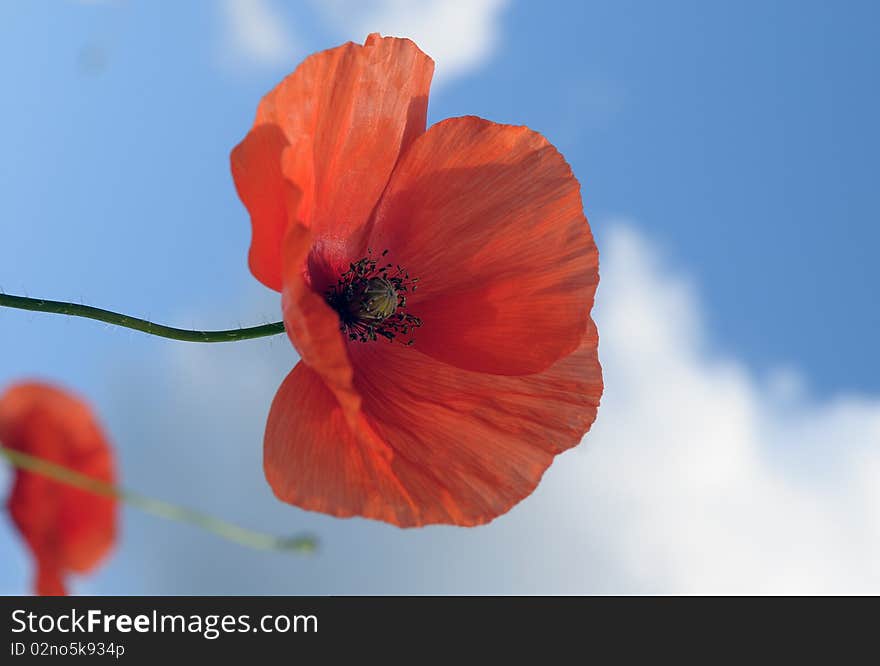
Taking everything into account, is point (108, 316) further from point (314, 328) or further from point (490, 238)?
→ point (490, 238)

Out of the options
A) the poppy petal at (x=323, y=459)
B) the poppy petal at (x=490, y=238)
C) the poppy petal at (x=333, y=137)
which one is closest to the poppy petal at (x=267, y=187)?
the poppy petal at (x=333, y=137)

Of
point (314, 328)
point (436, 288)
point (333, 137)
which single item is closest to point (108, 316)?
point (314, 328)

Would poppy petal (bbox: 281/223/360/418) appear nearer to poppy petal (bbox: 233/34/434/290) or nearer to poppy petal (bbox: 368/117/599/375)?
poppy petal (bbox: 233/34/434/290)

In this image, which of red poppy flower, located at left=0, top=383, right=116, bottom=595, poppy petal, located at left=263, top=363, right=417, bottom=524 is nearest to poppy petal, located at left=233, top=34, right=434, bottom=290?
poppy petal, located at left=263, top=363, right=417, bottom=524

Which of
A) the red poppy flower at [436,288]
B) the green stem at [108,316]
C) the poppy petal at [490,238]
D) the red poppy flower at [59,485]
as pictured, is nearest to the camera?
the red poppy flower at [59,485]

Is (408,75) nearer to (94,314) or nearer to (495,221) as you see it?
(495,221)

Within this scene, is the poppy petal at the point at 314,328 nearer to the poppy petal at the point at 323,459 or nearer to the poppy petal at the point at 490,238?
the poppy petal at the point at 323,459

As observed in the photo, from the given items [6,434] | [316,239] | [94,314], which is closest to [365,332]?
[316,239]
